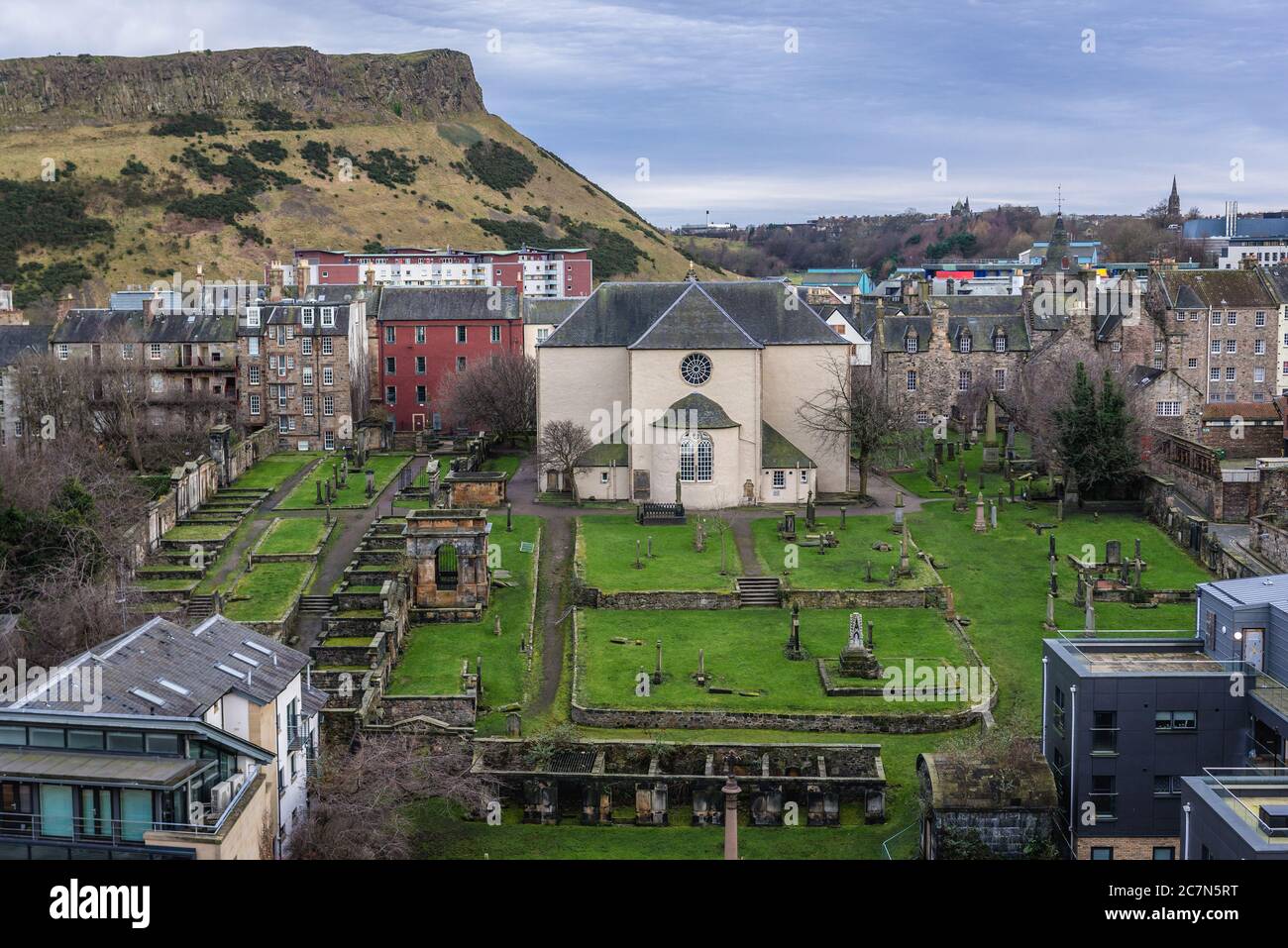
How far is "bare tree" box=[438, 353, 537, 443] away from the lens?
7619 cm

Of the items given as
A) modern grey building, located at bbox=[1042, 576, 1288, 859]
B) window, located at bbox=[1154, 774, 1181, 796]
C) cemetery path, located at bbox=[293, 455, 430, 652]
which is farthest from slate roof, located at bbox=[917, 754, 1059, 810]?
cemetery path, located at bbox=[293, 455, 430, 652]

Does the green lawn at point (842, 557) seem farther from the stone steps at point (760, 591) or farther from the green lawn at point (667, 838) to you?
the green lawn at point (667, 838)

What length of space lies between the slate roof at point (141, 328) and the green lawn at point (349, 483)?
12780 millimetres

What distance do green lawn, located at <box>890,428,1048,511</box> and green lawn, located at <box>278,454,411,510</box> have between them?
25892 mm

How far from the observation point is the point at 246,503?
2461 inches

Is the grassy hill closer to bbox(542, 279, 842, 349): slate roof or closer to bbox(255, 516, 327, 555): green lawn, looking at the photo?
bbox(542, 279, 842, 349): slate roof

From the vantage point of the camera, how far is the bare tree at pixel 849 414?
205ft

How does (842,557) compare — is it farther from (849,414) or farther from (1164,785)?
(1164,785)

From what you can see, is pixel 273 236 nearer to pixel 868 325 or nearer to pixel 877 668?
pixel 868 325

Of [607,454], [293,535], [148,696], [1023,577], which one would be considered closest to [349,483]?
[293,535]

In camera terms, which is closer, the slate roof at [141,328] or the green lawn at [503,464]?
the green lawn at [503,464]

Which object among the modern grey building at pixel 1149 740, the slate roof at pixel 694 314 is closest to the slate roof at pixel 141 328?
the slate roof at pixel 694 314

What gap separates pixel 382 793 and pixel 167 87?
564 feet

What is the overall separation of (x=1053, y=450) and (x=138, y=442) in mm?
46949
